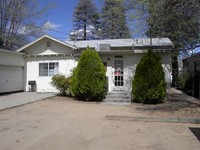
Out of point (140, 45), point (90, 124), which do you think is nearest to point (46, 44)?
point (140, 45)

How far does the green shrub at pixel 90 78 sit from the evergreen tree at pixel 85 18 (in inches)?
1081

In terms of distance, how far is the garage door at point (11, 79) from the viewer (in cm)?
1856

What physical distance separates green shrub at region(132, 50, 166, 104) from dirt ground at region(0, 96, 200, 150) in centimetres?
458

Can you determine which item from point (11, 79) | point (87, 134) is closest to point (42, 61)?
point (11, 79)

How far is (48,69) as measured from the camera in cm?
1989

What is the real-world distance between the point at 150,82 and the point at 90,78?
3.54 metres

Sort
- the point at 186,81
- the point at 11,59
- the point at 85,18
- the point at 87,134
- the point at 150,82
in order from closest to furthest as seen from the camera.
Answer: the point at 87,134, the point at 150,82, the point at 11,59, the point at 186,81, the point at 85,18

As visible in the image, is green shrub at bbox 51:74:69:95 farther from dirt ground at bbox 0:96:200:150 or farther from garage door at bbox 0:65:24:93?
dirt ground at bbox 0:96:200:150

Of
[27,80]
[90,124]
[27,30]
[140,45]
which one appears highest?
[27,30]

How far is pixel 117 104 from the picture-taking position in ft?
47.9

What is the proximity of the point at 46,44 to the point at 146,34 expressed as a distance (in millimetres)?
8880

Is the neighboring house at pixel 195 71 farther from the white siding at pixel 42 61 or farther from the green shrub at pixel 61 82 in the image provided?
the green shrub at pixel 61 82

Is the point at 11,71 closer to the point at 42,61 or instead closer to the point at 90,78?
the point at 42,61

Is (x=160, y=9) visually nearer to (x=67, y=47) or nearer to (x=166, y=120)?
(x=166, y=120)
